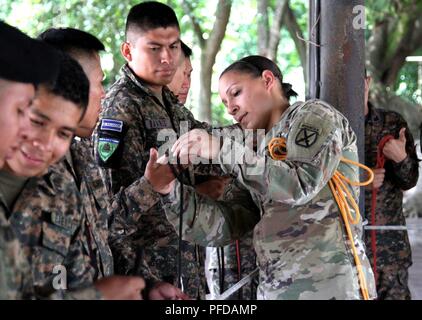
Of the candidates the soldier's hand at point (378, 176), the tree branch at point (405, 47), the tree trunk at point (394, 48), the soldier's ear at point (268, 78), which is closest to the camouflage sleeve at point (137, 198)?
the soldier's ear at point (268, 78)

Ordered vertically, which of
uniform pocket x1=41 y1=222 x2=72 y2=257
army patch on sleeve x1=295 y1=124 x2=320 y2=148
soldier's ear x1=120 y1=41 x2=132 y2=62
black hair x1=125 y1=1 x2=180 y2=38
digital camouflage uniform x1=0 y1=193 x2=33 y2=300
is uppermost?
black hair x1=125 y1=1 x2=180 y2=38

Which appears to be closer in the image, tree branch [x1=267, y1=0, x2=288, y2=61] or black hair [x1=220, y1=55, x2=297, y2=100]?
black hair [x1=220, y1=55, x2=297, y2=100]

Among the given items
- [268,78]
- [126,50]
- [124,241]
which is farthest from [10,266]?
[126,50]

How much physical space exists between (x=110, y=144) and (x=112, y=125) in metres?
0.10

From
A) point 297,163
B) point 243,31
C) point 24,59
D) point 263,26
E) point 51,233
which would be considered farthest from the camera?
point 243,31

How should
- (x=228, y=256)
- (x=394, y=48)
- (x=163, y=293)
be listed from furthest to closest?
1. (x=394, y=48)
2. (x=228, y=256)
3. (x=163, y=293)

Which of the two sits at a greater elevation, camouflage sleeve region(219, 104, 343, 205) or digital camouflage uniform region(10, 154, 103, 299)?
camouflage sleeve region(219, 104, 343, 205)

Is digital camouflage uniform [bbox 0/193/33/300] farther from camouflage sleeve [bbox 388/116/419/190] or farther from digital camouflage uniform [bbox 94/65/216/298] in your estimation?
camouflage sleeve [bbox 388/116/419/190]

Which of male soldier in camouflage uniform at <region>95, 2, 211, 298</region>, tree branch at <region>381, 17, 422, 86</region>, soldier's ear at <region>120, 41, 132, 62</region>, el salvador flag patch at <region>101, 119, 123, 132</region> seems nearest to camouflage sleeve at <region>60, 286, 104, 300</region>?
male soldier in camouflage uniform at <region>95, 2, 211, 298</region>

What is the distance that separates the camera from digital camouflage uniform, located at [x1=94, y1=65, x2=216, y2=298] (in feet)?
10.7

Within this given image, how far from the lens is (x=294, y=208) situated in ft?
9.45

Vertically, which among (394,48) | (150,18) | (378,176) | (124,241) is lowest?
(124,241)

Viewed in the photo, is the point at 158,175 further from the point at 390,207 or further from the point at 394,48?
the point at 394,48

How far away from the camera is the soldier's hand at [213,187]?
3.49m
